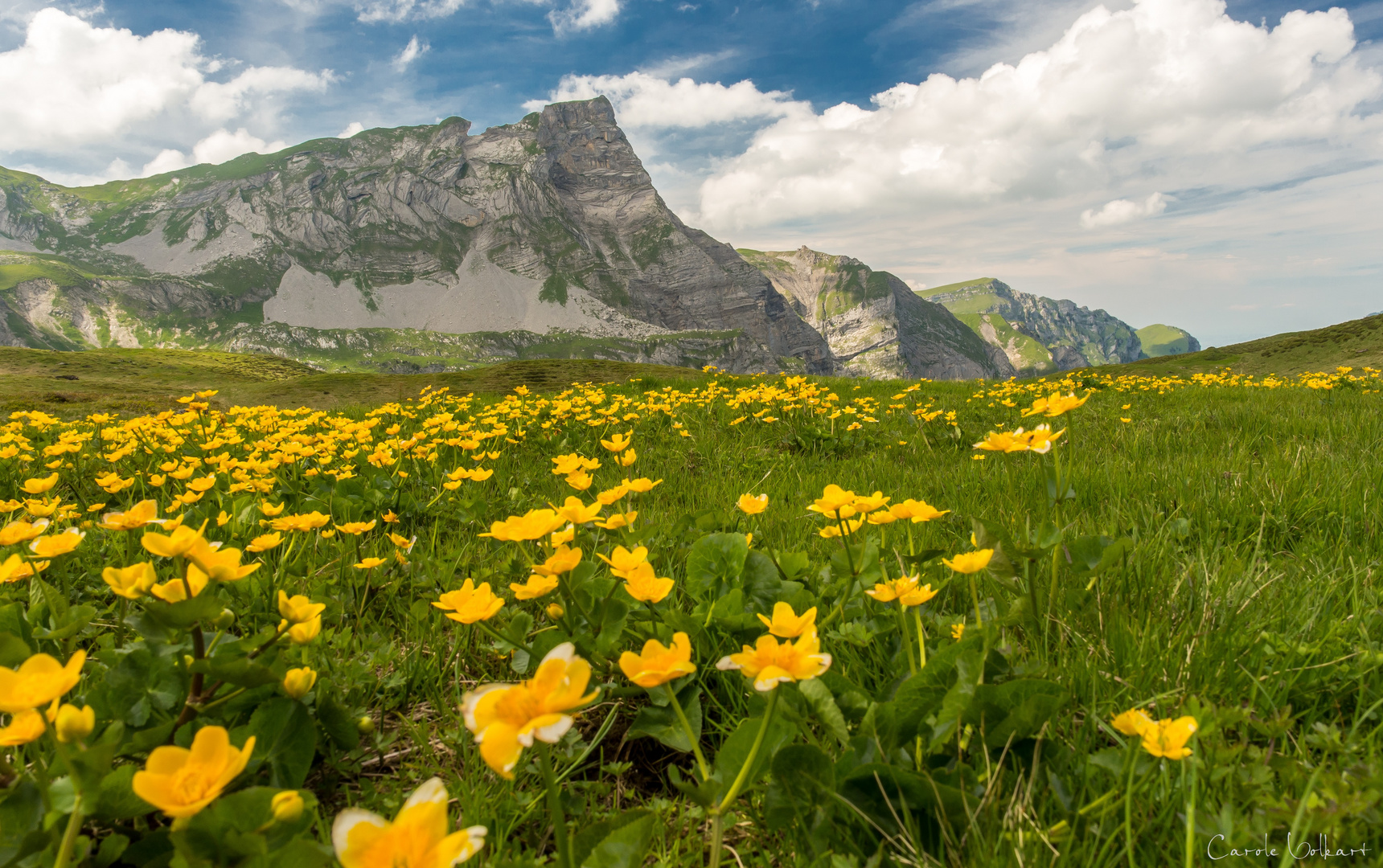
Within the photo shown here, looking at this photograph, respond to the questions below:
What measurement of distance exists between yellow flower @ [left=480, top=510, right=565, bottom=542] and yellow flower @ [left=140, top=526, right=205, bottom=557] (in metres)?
0.62

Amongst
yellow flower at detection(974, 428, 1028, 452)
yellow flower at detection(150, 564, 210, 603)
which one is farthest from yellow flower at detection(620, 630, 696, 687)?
yellow flower at detection(974, 428, 1028, 452)

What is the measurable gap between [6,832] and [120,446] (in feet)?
17.8

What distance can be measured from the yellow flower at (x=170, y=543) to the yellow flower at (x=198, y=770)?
2.07 ft

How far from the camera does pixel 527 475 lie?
469cm

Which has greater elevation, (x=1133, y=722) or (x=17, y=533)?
(x=17, y=533)

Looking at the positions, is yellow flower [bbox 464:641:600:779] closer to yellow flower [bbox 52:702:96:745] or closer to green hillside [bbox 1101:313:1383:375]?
yellow flower [bbox 52:702:96:745]

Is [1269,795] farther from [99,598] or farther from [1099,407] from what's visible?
[1099,407]

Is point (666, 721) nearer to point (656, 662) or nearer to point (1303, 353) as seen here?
point (656, 662)

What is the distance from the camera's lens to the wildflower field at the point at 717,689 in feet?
3.28

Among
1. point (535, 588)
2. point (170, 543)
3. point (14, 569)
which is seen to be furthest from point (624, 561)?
point (14, 569)

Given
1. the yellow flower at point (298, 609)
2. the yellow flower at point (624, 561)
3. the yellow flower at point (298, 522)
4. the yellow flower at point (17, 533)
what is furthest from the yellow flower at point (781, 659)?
the yellow flower at point (17, 533)

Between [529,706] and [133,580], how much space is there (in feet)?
3.65

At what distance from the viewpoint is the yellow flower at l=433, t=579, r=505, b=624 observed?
1.34 m

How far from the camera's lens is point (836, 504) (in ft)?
5.53
